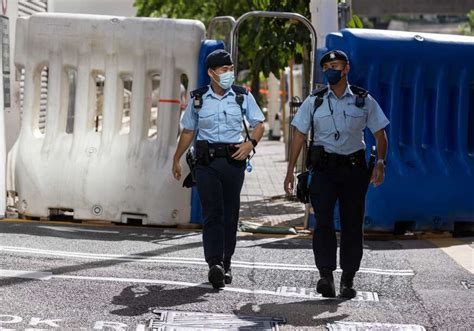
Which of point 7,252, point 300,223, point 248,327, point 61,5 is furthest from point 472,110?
point 61,5

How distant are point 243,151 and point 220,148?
17 centimetres

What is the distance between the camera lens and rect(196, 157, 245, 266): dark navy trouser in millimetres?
9133

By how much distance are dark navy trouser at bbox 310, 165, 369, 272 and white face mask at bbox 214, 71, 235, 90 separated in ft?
3.20

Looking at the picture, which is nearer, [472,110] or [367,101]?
[367,101]

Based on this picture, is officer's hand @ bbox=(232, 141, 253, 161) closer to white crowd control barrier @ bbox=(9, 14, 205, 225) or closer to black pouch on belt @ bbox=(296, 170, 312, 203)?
black pouch on belt @ bbox=(296, 170, 312, 203)

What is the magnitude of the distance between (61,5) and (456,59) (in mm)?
19231

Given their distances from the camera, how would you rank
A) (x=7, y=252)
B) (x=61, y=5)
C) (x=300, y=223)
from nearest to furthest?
(x=7, y=252)
(x=300, y=223)
(x=61, y=5)

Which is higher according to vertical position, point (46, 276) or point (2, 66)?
point (2, 66)

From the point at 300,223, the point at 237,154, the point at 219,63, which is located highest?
the point at 219,63

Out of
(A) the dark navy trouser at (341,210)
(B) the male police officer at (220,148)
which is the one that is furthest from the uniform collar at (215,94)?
(A) the dark navy trouser at (341,210)

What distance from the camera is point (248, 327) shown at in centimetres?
753

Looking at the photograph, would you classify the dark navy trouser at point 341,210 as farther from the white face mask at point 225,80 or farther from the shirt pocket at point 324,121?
the white face mask at point 225,80

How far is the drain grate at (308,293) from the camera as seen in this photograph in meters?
8.84

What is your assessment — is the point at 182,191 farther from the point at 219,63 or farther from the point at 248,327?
the point at 248,327
